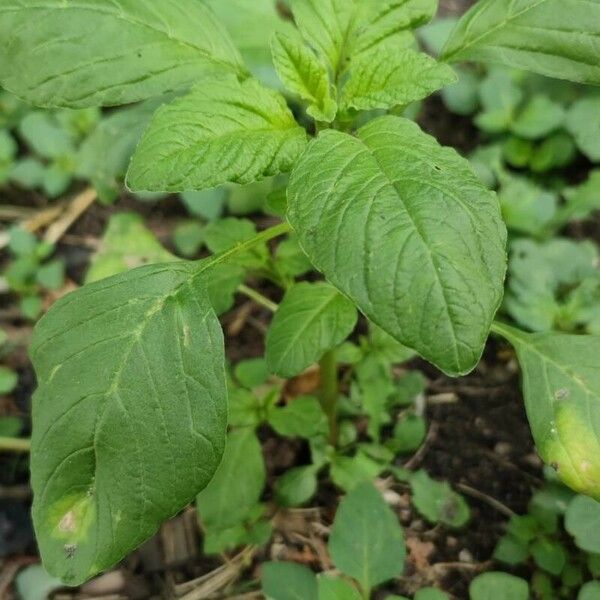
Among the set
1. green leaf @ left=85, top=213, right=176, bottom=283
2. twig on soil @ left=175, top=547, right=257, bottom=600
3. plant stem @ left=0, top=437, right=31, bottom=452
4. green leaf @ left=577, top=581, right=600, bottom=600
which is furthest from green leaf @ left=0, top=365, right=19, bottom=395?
green leaf @ left=577, top=581, right=600, bottom=600

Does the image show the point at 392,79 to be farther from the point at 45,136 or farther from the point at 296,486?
the point at 45,136

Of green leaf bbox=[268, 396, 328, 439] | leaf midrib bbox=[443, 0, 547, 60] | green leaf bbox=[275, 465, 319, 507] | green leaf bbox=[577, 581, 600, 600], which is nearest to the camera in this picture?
leaf midrib bbox=[443, 0, 547, 60]

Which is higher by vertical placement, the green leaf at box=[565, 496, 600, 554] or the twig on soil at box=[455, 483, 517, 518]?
the green leaf at box=[565, 496, 600, 554]

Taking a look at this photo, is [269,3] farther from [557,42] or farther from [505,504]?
[505,504]

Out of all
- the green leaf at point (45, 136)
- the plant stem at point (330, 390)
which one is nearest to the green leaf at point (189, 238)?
the green leaf at point (45, 136)

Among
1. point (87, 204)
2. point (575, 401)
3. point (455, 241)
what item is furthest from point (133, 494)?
point (87, 204)

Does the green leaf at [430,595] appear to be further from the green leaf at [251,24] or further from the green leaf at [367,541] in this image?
the green leaf at [251,24]

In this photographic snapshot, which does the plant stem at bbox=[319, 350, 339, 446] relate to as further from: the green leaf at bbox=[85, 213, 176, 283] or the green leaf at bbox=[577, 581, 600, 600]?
the green leaf at bbox=[577, 581, 600, 600]
